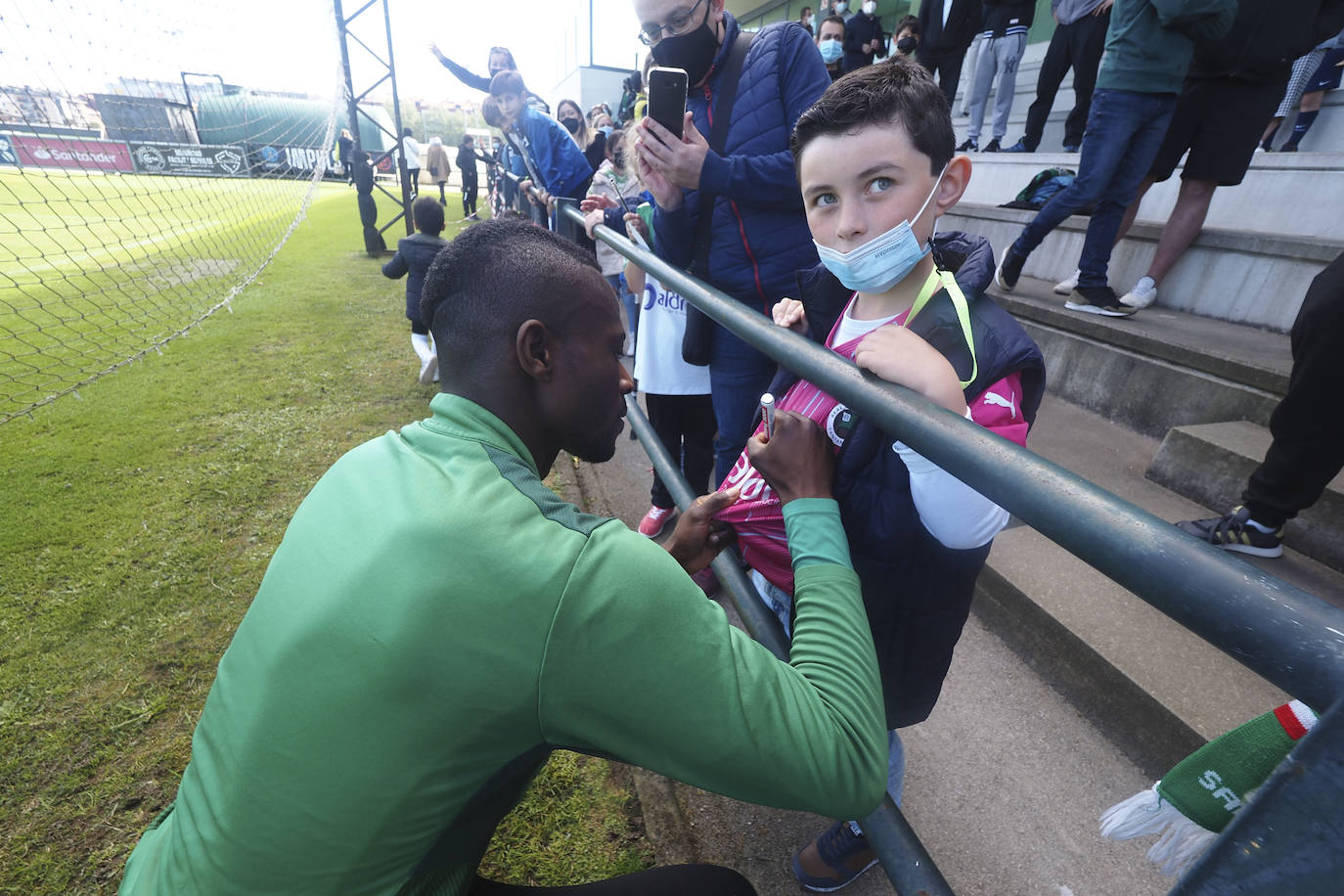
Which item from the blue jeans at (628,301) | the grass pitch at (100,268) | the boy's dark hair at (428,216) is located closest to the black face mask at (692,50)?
the blue jeans at (628,301)

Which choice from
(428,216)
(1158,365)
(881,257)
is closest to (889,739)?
(881,257)

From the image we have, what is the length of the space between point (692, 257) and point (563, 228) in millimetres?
1924

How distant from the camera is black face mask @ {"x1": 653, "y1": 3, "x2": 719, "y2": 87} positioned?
2.19 m

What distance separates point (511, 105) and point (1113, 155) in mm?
3955

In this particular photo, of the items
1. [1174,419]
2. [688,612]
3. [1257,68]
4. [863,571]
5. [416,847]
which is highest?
[1257,68]

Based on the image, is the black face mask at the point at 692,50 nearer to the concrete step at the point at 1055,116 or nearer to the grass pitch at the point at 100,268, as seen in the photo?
the grass pitch at the point at 100,268

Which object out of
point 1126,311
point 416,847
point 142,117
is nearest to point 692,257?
point 416,847

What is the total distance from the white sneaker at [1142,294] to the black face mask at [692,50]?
337 centimetres

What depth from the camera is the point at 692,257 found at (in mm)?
2479

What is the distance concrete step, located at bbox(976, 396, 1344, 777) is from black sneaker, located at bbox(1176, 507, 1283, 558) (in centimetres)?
Answer: 5

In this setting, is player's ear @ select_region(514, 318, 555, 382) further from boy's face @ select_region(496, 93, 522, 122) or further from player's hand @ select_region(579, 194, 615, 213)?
boy's face @ select_region(496, 93, 522, 122)

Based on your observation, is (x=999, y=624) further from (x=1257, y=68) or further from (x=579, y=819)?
(x=1257, y=68)

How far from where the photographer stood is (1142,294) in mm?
4094

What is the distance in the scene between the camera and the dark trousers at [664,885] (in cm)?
126
